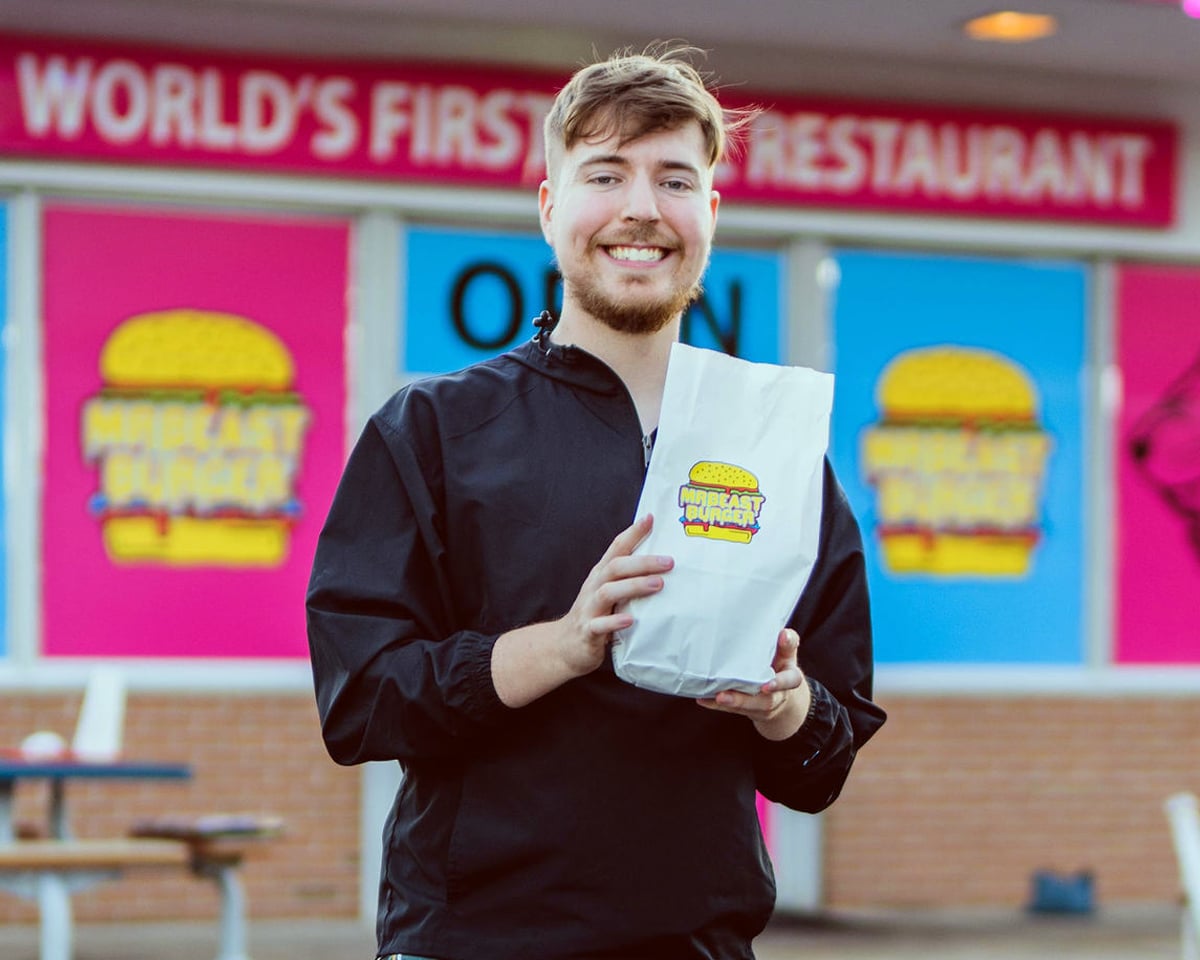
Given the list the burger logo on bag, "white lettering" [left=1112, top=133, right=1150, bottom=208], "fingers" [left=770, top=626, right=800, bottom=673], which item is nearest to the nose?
the burger logo on bag

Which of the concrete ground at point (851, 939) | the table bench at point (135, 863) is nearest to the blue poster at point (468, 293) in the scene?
the table bench at point (135, 863)

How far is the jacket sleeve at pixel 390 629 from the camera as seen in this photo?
201 cm

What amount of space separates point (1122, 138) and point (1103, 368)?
1062 mm

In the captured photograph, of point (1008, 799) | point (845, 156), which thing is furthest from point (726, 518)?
point (1008, 799)

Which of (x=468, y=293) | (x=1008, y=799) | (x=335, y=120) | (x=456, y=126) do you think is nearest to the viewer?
(x=335, y=120)

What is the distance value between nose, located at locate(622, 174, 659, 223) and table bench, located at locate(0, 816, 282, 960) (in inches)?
180

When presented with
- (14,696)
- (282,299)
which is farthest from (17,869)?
(282,299)

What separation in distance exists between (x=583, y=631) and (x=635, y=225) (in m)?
0.51

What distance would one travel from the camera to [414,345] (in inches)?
327

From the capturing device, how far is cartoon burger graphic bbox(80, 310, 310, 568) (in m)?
7.99

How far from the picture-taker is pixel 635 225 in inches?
85.0

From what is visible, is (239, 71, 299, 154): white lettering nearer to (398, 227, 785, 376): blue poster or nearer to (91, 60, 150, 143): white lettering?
(91, 60, 150, 143): white lettering

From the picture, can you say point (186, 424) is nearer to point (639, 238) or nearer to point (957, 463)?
point (957, 463)

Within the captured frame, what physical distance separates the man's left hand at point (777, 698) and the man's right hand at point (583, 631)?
14 cm
